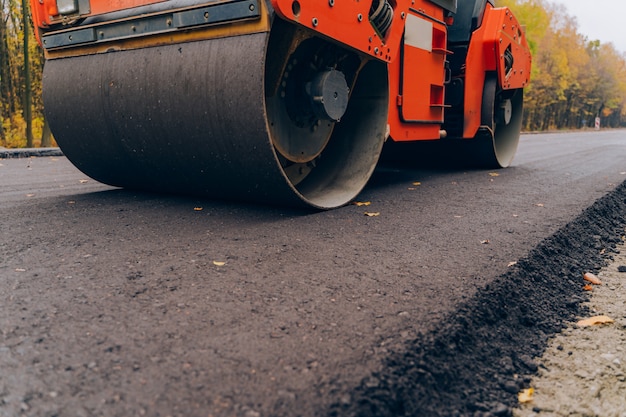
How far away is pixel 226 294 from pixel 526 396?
3.53 ft

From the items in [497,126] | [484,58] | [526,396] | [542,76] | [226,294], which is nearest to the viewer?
[526,396]

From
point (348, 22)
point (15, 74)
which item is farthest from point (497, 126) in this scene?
point (15, 74)

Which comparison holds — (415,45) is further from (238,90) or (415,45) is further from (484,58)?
(238,90)

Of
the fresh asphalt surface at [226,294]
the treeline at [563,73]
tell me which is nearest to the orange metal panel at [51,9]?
the fresh asphalt surface at [226,294]

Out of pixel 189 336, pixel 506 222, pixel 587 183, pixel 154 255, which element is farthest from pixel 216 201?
pixel 587 183

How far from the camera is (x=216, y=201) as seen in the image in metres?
3.80

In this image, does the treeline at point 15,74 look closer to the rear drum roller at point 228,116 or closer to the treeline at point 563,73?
the rear drum roller at point 228,116

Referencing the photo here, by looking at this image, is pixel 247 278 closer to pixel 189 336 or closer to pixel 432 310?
pixel 189 336

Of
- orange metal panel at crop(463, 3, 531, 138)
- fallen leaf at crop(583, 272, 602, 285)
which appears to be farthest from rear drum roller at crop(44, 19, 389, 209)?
orange metal panel at crop(463, 3, 531, 138)

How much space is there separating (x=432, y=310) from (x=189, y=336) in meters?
0.84

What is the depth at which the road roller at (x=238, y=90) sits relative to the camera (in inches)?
115

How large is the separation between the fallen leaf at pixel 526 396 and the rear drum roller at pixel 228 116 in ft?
5.96

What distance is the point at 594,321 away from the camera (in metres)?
2.14

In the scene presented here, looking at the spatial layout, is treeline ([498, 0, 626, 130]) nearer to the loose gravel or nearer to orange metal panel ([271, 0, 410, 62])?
orange metal panel ([271, 0, 410, 62])
